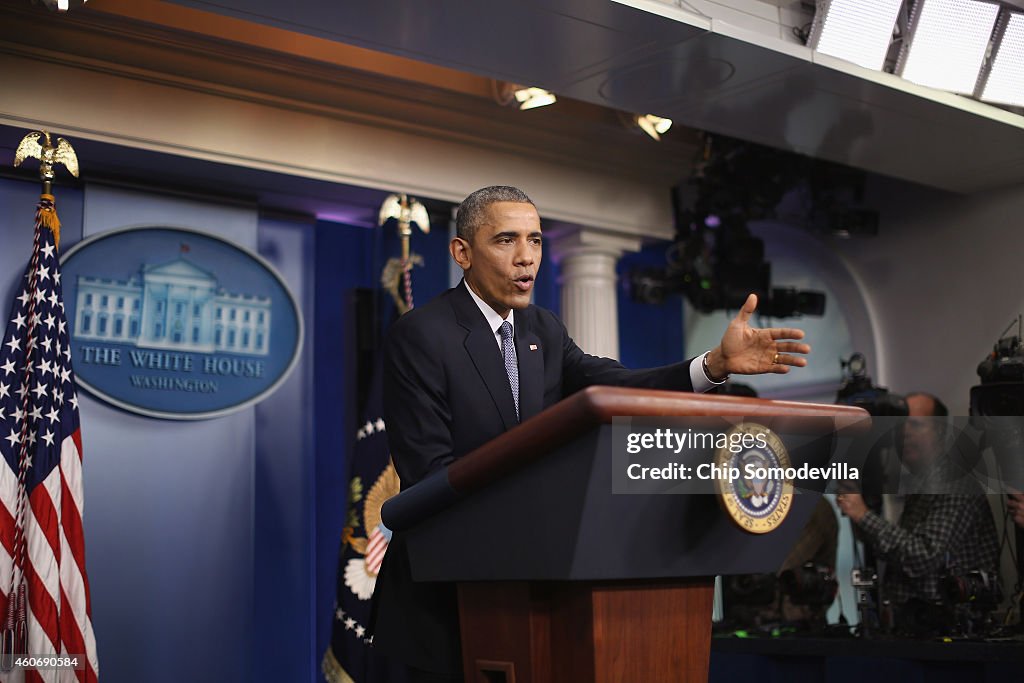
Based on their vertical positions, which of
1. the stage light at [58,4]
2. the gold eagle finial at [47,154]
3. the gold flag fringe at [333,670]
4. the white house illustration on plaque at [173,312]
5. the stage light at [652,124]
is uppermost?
the stage light at [652,124]

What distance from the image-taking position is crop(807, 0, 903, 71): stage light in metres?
4.24

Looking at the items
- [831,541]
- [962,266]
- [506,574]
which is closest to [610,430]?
[506,574]

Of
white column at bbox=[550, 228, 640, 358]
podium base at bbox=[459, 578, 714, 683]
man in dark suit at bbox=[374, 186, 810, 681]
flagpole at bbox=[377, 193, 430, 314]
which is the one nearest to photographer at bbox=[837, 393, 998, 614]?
white column at bbox=[550, 228, 640, 358]

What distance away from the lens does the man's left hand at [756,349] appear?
5.49 ft

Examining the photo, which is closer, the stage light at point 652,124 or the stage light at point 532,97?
the stage light at point 532,97

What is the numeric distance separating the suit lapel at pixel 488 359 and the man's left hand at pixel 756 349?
0.38 m

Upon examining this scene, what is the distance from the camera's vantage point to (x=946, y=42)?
14.8 feet

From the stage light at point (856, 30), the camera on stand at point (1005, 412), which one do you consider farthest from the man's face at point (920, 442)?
the stage light at point (856, 30)

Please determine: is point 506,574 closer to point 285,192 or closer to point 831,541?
point 285,192

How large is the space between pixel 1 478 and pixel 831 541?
392 cm

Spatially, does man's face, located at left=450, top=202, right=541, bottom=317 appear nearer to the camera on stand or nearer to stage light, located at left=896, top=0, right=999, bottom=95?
stage light, located at left=896, top=0, right=999, bottom=95

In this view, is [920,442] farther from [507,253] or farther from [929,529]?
[507,253]

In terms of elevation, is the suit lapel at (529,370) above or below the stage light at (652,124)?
below

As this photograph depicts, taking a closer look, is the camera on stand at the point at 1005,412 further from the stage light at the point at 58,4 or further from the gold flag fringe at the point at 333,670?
the stage light at the point at 58,4
